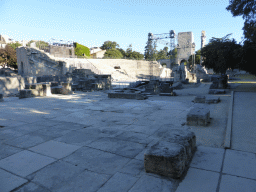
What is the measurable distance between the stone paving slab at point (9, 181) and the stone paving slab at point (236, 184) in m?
2.95

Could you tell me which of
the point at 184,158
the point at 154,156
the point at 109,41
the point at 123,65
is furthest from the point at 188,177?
the point at 109,41

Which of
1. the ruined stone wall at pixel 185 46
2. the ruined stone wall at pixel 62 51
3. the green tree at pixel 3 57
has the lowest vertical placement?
the green tree at pixel 3 57

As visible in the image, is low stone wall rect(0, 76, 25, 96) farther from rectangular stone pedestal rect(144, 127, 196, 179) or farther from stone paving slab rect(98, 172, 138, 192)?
rectangular stone pedestal rect(144, 127, 196, 179)

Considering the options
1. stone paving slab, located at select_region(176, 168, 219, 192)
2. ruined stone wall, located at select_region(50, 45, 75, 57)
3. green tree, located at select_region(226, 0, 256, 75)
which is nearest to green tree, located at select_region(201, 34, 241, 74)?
green tree, located at select_region(226, 0, 256, 75)

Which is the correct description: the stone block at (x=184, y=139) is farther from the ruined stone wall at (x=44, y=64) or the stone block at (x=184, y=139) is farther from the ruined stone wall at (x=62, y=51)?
the ruined stone wall at (x=62, y=51)

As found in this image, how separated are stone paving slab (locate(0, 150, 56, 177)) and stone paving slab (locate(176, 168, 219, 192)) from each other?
7.89ft

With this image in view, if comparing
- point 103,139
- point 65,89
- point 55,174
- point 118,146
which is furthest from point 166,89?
point 55,174

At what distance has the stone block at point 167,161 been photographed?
2.75 m

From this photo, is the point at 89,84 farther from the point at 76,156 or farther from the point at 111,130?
the point at 76,156

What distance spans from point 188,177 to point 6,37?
89.1 metres

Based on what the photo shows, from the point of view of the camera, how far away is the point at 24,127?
5.56m

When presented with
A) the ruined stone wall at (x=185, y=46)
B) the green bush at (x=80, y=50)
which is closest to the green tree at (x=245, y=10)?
the green bush at (x=80, y=50)

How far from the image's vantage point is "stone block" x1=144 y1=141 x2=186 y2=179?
275cm

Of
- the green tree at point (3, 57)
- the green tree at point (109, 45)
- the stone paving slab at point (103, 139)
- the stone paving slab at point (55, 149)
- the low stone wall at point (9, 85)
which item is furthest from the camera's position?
the green tree at point (109, 45)
